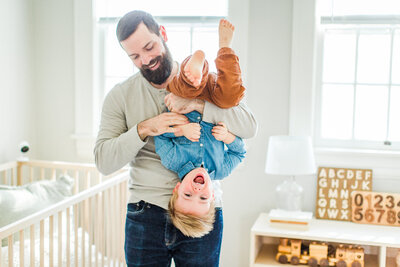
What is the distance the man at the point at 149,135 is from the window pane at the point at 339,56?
143cm

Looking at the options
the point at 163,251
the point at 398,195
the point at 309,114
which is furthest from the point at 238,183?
the point at 163,251

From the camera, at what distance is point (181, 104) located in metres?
1.20

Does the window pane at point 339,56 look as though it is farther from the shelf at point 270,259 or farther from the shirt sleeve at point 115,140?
the shirt sleeve at point 115,140

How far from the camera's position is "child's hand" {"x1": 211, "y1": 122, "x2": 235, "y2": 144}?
4.00 ft

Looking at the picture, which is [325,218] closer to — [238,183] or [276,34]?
[238,183]

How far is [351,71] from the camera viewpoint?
2.51 metres

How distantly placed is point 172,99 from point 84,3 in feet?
5.76

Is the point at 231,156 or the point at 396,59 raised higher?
the point at 396,59

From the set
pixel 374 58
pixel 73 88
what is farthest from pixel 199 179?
pixel 73 88

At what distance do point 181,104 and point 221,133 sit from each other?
5.3 inches

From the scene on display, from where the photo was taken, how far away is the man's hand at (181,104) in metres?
1.20

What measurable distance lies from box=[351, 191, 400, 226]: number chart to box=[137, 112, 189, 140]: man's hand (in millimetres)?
1519

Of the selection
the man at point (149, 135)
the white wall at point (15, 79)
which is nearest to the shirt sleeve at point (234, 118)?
the man at point (149, 135)

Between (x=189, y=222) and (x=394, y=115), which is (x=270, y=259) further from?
(x=189, y=222)
